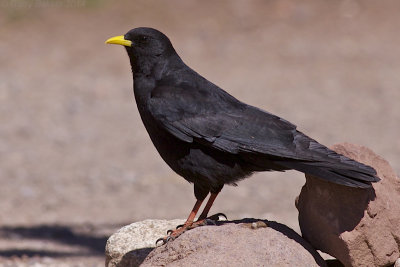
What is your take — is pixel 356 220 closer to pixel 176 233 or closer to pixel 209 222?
pixel 209 222

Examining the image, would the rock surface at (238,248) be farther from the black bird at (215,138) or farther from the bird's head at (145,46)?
the bird's head at (145,46)

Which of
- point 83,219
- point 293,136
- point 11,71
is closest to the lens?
point 293,136

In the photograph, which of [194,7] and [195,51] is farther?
[194,7]

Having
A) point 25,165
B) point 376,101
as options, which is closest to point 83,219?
point 25,165

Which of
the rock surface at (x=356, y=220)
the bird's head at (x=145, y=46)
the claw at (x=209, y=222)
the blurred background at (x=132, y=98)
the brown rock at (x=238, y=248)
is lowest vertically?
the brown rock at (x=238, y=248)

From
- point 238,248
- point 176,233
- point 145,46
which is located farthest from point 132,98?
point 238,248

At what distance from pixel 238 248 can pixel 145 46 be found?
180cm

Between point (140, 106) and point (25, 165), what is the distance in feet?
21.3

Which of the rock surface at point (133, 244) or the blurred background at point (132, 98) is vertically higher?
the blurred background at point (132, 98)

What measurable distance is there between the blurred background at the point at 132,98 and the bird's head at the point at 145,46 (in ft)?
8.02

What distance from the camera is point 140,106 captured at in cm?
581

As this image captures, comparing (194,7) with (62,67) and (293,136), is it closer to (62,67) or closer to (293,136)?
(62,67)

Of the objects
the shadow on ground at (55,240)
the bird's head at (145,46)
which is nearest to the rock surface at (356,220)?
the bird's head at (145,46)

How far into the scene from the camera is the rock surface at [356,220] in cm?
519
